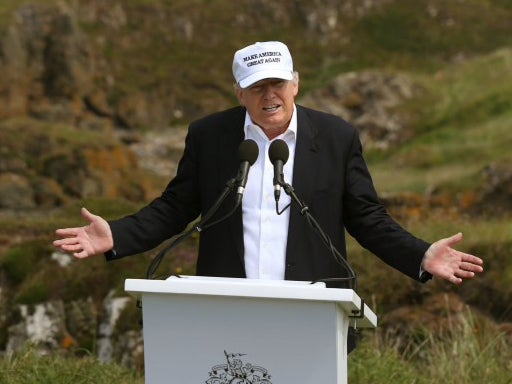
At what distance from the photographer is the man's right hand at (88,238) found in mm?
5258

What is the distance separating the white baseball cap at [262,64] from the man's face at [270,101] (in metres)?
0.05

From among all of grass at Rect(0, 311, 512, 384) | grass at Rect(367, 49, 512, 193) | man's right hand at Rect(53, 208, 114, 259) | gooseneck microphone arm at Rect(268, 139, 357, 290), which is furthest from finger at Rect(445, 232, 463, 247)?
Answer: grass at Rect(367, 49, 512, 193)

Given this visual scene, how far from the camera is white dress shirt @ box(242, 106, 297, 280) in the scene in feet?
17.8


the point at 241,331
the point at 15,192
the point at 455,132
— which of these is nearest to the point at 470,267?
the point at 241,331

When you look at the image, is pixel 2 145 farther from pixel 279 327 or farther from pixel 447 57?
pixel 447 57

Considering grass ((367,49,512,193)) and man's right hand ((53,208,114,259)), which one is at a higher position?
grass ((367,49,512,193))

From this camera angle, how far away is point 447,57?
47.0 metres

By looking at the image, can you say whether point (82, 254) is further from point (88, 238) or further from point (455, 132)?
point (455, 132)

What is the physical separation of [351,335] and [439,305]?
4.17 metres

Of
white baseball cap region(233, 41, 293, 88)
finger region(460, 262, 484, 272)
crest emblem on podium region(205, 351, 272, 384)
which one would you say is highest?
white baseball cap region(233, 41, 293, 88)

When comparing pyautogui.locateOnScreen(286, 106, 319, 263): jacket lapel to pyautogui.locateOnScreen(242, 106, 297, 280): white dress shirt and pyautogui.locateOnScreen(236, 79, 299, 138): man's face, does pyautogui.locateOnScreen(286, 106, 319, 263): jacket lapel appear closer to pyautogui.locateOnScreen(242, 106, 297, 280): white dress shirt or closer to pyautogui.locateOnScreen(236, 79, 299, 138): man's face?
pyautogui.locateOnScreen(242, 106, 297, 280): white dress shirt

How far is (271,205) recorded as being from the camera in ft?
17.9

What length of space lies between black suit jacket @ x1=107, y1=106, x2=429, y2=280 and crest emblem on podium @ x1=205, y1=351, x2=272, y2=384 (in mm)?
933

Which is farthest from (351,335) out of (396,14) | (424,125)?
(396,14)
